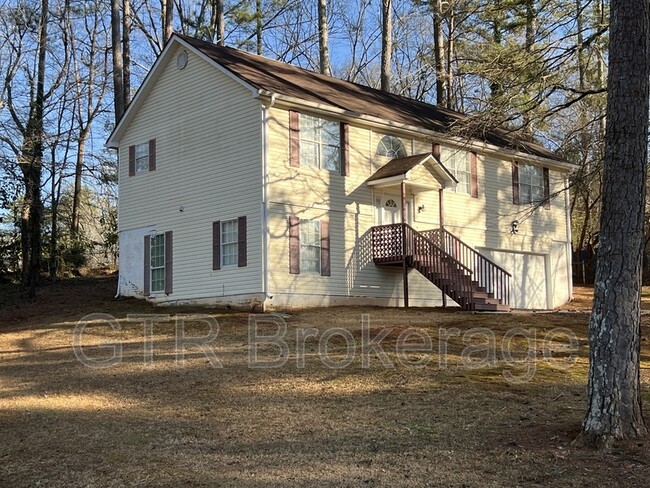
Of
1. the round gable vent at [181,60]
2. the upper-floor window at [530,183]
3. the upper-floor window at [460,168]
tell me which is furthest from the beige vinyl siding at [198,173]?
the upper-floor window at [530,183]

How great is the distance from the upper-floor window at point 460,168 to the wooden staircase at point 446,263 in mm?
2401

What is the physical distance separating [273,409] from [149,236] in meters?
12.9

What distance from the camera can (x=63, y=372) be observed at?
12664 mm

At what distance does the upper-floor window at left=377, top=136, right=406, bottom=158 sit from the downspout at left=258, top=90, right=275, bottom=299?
3.91m

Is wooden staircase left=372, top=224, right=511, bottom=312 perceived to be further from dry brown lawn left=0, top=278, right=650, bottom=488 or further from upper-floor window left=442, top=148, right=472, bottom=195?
dry brown lawn left=0, top=278, right=650, bottom=488

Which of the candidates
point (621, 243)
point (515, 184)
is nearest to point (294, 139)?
point (515, 184)

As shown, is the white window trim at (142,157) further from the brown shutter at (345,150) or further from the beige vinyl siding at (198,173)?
the brown shutter at (345,150)

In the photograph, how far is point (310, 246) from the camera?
63.1ft

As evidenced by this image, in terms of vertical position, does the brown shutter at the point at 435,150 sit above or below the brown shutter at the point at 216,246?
above

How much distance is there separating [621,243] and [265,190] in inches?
463

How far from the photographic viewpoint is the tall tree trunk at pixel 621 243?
289 inches

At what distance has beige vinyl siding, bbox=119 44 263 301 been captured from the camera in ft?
61.8

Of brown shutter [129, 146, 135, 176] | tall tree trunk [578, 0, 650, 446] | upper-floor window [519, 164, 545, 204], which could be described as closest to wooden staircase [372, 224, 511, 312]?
upper-floor window [519, 164, 545, 204]

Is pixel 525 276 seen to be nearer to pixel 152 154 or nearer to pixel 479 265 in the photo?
pixel 479 265
